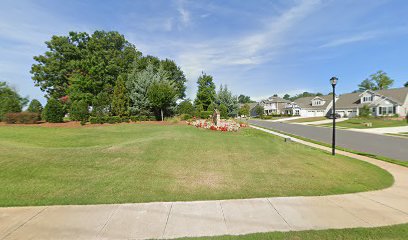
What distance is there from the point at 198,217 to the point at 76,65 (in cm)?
4327

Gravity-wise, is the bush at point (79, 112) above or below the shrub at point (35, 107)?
below

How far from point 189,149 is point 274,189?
16.5 feet

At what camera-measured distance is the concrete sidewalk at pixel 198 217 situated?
410cm

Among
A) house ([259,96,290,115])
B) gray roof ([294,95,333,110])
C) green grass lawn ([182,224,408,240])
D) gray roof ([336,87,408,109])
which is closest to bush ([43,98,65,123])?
green grass lawn ([182,224,408,240])

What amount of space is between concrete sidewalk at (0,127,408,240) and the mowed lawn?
462 mm

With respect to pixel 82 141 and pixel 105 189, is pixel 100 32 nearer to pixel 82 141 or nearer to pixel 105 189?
pixel 82 141

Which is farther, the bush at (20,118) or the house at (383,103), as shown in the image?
the house at (383,103)

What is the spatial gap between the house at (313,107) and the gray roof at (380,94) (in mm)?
3610

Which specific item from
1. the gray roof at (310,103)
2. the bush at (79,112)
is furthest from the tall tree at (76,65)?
the gray roof at (310,103)

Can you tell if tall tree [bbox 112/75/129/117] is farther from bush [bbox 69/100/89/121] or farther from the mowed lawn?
the mowed lawn

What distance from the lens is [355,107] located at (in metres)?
50.8

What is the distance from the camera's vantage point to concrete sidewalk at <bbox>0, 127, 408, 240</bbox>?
4.10 metres

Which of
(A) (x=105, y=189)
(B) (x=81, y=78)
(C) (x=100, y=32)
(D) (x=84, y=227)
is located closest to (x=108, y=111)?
(B) (x=81, y=78)

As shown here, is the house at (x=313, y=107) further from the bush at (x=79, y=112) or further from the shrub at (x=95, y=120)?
the bush at (x=79, y=112)
